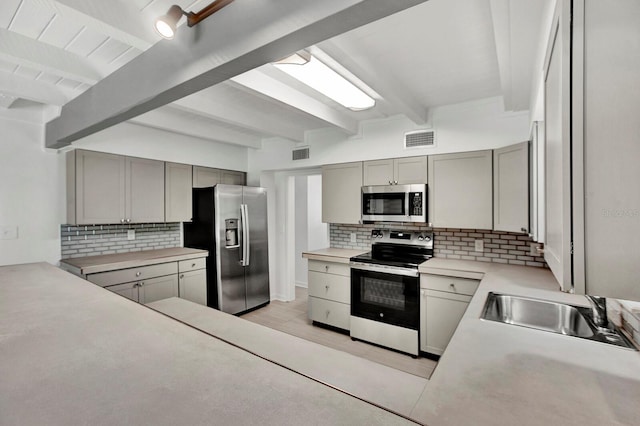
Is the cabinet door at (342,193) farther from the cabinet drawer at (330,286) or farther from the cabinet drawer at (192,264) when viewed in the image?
the cabinet drawer at (192,264)

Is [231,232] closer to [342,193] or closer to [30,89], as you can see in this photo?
[342,193]

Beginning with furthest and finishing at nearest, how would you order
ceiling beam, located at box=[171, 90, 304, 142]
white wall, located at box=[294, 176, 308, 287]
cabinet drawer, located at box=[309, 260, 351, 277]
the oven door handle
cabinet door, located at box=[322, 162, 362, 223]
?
white wall, located at box=[294, 176, 308, 287]
cabinet door, located at box=[322, 162, 362, 223]
cabinet drawer, located at box=[309, 260, 351, 277]
the oven door handle
ceiling beam, located at box=[171, 90, 304, 142]

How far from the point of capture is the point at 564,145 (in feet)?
2.39

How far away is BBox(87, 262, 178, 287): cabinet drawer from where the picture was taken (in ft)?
9.84

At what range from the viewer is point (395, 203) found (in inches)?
134

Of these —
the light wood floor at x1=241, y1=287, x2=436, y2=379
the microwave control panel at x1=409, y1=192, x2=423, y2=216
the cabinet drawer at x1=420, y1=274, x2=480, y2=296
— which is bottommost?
the light wood floor at x1=241, y1=287, x2=436, y2=379

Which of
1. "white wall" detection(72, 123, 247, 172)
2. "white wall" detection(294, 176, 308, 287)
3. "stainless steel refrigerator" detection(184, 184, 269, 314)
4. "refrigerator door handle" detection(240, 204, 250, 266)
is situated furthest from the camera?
"white wall" detection(294, 176, 308, 287)

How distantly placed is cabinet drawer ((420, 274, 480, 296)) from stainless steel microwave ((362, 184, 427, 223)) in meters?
0.63

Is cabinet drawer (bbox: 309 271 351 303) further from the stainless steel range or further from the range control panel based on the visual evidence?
the range control panel

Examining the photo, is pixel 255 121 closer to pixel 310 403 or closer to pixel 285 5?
pixel 285 5

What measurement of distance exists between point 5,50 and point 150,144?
80.1 inches

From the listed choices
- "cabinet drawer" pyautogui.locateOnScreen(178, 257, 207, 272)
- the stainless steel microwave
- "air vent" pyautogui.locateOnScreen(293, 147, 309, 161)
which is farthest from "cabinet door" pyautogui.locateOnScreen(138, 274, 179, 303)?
the stainless steel microwave

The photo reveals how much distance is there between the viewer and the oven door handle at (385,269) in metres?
3.07

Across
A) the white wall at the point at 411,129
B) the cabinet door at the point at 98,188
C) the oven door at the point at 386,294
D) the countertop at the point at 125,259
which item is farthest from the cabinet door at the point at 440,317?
the cabinet door at the point at 98,188
